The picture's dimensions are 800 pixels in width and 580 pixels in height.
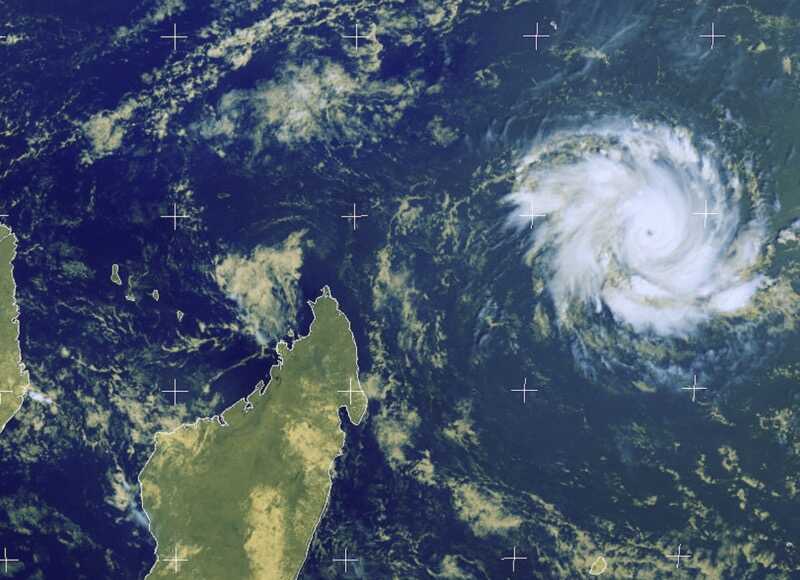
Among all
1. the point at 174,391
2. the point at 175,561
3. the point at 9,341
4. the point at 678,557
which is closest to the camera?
the point at 678,557

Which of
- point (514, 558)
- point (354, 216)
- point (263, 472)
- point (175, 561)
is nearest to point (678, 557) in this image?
point (514, 558)

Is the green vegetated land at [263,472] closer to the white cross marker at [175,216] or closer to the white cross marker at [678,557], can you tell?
the white cross marker at [175,216]

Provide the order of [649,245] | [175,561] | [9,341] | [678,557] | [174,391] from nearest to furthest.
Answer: [678,557]
[649,245]
[175,561]
[174,391]
[9,341]

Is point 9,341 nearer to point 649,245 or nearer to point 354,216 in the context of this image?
point 354,216

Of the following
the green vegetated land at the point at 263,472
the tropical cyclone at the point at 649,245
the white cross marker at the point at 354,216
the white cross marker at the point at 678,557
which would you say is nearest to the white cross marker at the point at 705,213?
the tropical cyclone at the point at 649,245

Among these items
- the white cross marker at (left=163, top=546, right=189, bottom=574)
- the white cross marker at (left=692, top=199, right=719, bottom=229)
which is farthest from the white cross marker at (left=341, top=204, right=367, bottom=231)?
the white cross marker at (left=163, top=546, right=189, bottom=574)

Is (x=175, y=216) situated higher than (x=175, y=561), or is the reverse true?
(x=175, y=216)

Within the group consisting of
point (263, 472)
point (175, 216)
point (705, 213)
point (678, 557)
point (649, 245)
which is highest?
point (705, 213)
